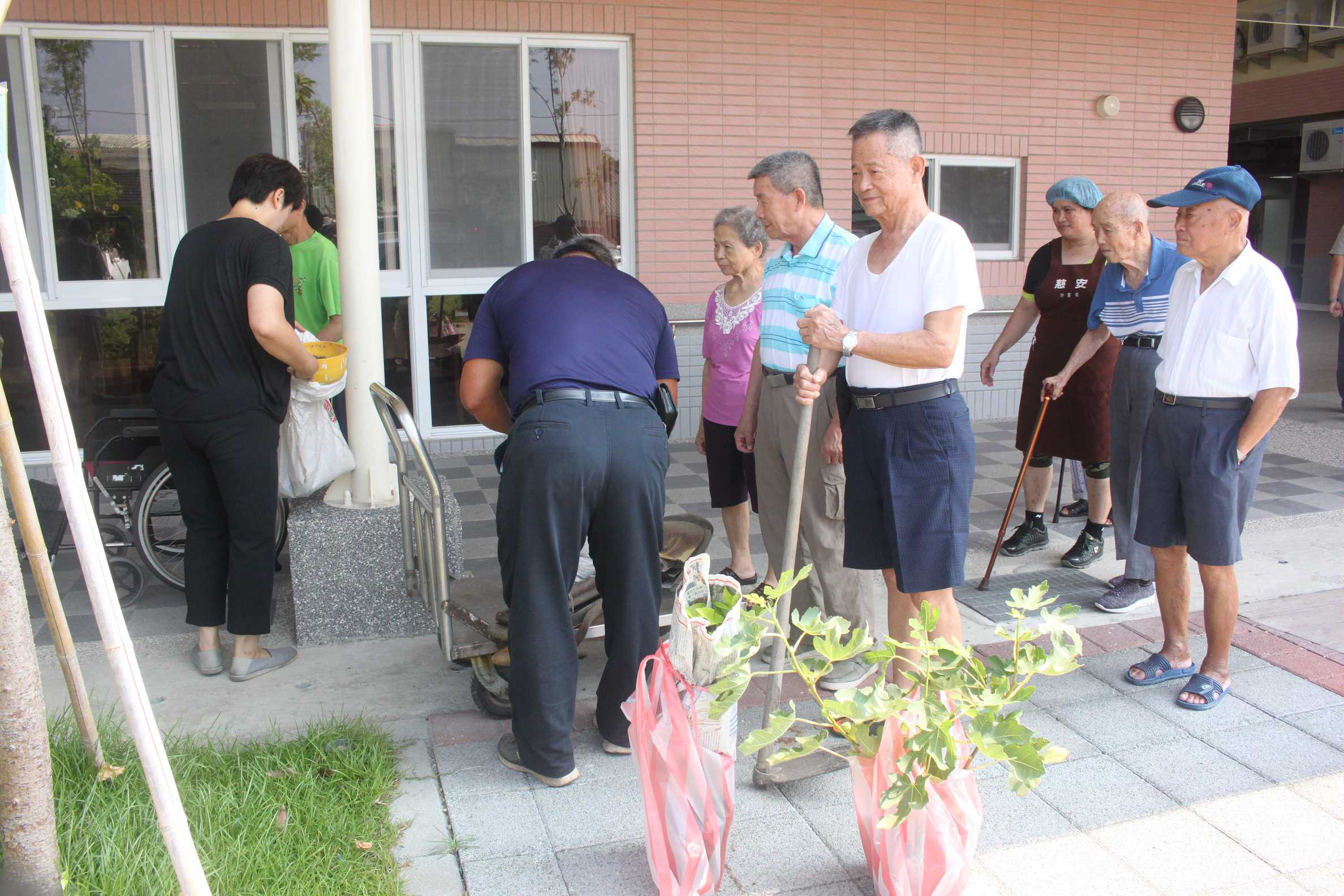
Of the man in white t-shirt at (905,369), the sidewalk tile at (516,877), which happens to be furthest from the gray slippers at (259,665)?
the man in white t-shirt at (905,369)

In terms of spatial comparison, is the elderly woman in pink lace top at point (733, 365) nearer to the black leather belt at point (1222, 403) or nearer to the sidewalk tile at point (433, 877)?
the black leather belt at point (1222, 403)

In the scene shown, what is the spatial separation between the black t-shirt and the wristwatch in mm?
2033

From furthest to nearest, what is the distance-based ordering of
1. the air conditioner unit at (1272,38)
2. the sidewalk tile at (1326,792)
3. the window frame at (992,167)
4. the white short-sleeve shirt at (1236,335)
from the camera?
the air conditioner unit at (1272,38) < the window frame at (992,167) < the white short-sleeve shirt at (1236,335) < the sidewalk tile at (1326,792)

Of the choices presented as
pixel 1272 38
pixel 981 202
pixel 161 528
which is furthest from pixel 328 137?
pixel 1272 38

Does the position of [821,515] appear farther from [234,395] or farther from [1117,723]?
[234,395]

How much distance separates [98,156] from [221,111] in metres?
0.79

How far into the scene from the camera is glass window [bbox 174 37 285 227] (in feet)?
23.0

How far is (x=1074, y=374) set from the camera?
17.7ft

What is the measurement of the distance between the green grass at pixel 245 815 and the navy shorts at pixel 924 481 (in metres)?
1.70

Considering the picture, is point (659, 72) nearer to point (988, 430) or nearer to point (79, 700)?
point (988, 430)

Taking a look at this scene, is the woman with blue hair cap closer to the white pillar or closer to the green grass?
the white pillar

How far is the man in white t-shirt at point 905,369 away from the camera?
3.13 meters

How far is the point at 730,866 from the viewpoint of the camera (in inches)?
114

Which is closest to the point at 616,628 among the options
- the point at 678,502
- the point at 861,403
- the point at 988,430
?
the point at 861,403
